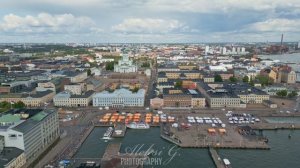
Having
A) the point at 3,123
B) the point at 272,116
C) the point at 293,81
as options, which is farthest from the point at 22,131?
the point at 293,81

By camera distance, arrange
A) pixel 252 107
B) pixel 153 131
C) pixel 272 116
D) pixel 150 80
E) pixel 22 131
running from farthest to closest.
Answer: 1. pixel 150 80
2. pixel 252 107
3. pixel 272 116
4. pixel 153 131
5. pixel 22 131

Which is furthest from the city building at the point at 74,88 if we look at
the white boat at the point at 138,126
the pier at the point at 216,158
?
the pier at the point at 216,158

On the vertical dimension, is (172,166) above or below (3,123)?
below

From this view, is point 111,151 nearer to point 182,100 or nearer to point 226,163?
point 226,163

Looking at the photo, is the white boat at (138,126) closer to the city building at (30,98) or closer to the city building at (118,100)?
the city building at (118,100)

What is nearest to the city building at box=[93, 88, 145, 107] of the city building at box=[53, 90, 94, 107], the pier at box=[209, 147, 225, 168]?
the city building at box=[53, 90, 94, 107]

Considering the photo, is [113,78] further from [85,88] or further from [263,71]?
[263,71]
